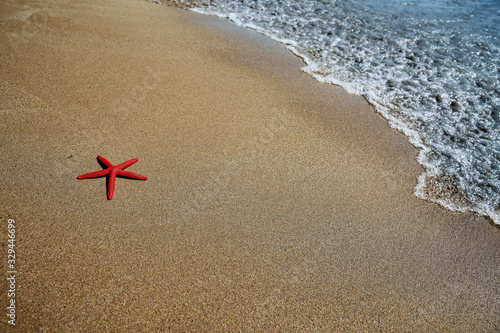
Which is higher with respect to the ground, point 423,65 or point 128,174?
point 423,65

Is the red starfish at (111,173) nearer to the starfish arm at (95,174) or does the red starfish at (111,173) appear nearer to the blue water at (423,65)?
the starfish arm at (95,174)

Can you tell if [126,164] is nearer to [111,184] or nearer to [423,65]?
[111,184]

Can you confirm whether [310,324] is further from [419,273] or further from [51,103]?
[51,103]

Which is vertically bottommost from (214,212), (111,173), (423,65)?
(214,212)

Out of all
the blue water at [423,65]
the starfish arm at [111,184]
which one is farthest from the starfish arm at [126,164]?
the blue water at [423,65]

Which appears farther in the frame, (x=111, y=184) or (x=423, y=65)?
(x=423, y=65)

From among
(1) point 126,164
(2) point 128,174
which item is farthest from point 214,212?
(1) point 126,164
